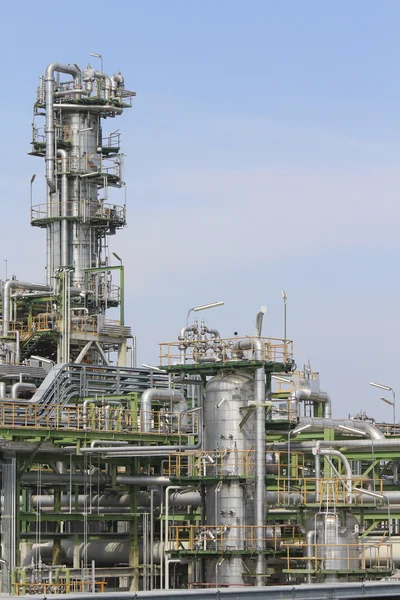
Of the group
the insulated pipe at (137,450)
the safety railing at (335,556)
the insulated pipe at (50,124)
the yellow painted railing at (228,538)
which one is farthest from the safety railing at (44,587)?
the insulated pipe at (50,124)

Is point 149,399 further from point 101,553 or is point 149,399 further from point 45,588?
point 45,588

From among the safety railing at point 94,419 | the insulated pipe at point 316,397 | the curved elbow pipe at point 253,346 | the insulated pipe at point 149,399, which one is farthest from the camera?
the insulated pipe at point 316,397

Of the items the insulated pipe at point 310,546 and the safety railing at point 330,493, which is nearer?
the insulated pipe at point 310,546

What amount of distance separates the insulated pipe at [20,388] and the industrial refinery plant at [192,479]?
7 centimetres

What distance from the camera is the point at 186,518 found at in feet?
161

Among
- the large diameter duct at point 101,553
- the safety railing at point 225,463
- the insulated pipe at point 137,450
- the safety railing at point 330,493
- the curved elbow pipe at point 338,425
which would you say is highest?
the curved elbow pipe at point 338,425

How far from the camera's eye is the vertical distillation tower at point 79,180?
68438 millimetres

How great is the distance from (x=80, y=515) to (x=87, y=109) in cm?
2751

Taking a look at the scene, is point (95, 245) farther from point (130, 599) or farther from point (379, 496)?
point (130, 599)

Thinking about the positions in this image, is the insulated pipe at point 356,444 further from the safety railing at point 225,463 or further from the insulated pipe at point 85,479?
the insulated pipe at point 85,479

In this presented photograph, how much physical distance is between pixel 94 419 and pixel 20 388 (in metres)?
8.55

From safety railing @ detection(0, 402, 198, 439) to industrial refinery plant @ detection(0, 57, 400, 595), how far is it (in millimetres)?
111

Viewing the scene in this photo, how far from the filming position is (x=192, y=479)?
44688 mm

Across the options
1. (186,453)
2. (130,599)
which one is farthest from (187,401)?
(130,599)
